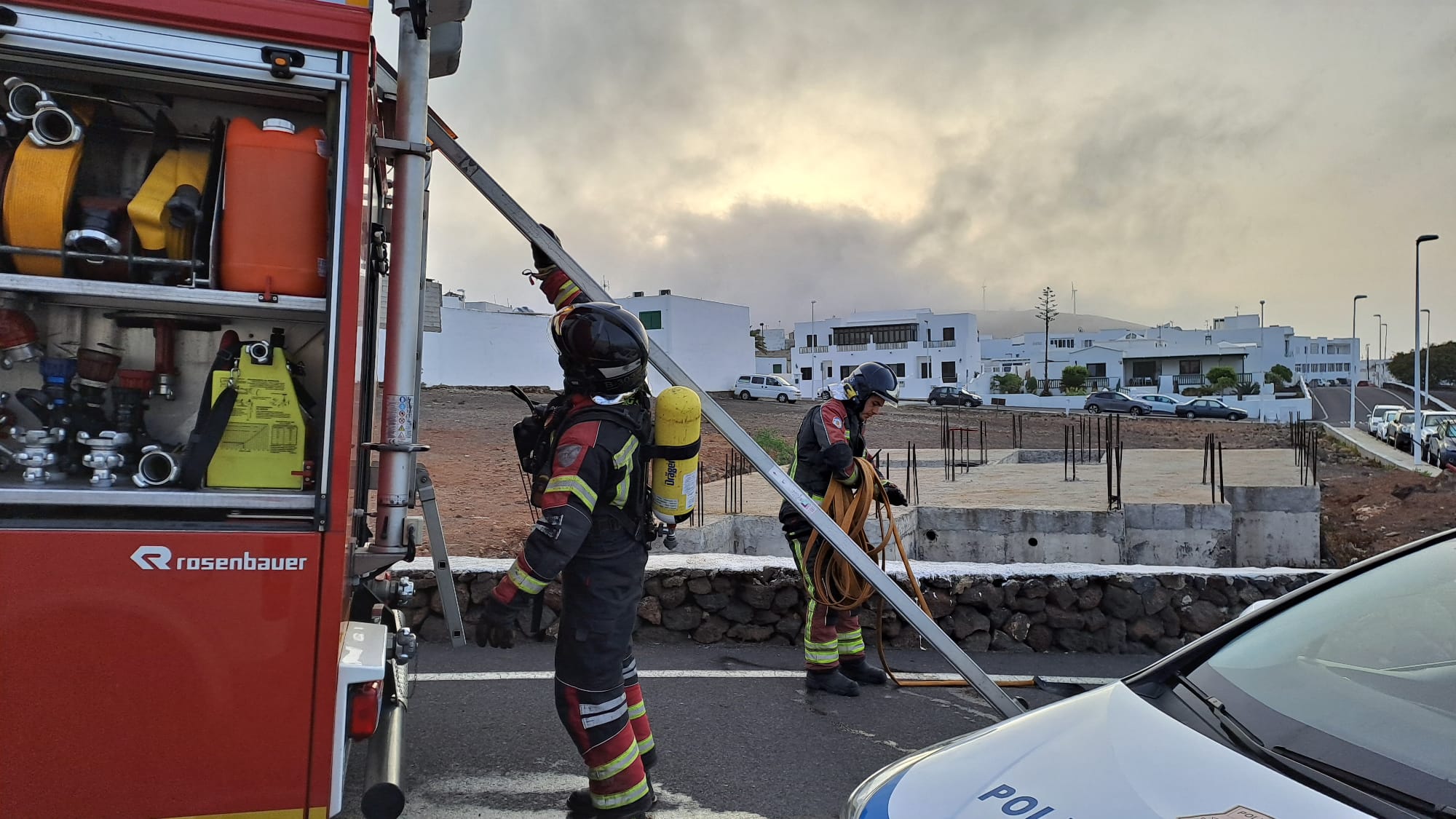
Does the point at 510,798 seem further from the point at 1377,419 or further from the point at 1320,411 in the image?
the point at 1320,411

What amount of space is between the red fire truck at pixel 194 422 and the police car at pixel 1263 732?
1.69 metres

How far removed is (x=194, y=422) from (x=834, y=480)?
11.1 ft

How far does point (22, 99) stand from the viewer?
261cm

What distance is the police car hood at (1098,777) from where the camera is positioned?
1682mm

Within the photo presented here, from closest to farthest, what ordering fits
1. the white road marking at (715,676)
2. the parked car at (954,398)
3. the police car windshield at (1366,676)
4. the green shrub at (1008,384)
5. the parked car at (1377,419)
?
1. the police car windshield at (1366,676)
2. the white road marking at (715,676)
3. the parked car at (1377,419)
4. the parked car at (954,398)
5. the green shrub at (1008,384)

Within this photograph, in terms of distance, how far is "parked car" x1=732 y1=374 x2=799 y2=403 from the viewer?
142ft

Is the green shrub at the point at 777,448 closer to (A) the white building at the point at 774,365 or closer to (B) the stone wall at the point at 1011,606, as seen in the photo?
(B) the stone wall at the point at 1011,606

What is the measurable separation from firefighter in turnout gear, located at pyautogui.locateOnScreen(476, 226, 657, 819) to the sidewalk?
77.1 ft

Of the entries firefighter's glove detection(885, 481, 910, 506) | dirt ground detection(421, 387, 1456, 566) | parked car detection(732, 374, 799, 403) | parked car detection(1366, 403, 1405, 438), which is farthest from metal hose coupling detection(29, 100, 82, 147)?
parked car detection(1366, 403, 1405, 438)

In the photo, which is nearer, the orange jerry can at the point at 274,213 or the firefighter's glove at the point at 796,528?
the orange jerry can at the point at 274,213

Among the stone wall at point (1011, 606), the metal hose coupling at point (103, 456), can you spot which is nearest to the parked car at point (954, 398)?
the stone wall at point (1011, 606)

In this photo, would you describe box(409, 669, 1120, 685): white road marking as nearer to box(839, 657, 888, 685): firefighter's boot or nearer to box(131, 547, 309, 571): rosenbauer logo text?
box(839, 657, 888, 685): firefighter's boot

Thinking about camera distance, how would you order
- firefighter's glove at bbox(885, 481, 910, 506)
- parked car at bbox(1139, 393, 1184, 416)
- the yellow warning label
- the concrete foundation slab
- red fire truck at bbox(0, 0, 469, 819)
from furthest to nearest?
parked car at bbox(1139, 393, 1184, 416), the concrete foundation slab, firefighter's glove at bbox(885, 481, 910, 506), the yellow warning label, red fire truck at bbox(0, 0, 469, 819)

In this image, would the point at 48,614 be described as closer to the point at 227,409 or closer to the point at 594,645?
the point at 227,409
